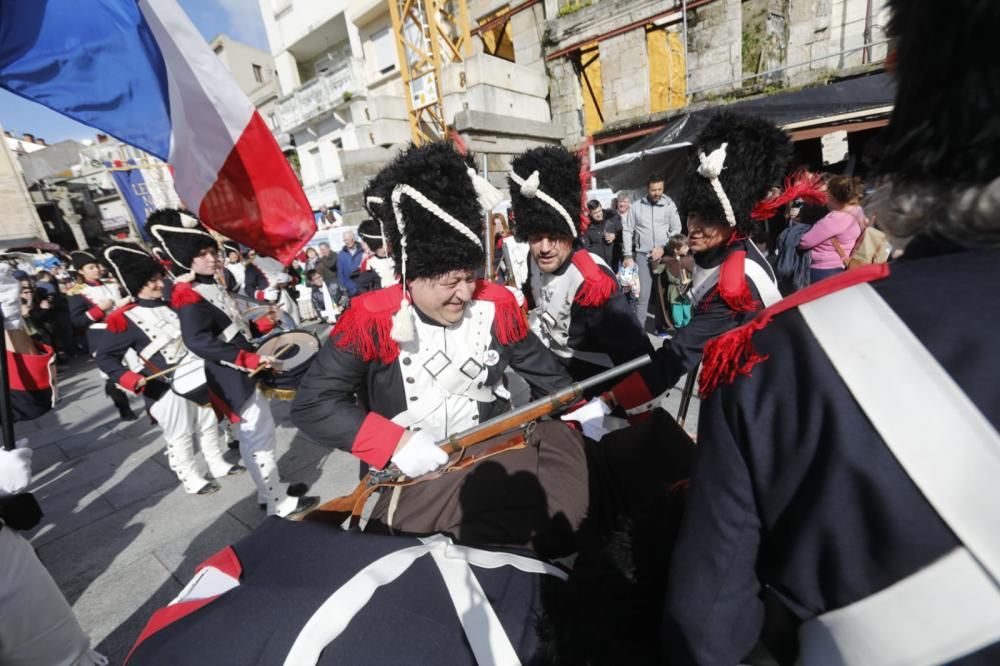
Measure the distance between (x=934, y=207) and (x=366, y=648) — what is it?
1393 millimetres

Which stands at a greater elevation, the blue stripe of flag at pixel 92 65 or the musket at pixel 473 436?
the blue stripe of flag at pixel 92 65

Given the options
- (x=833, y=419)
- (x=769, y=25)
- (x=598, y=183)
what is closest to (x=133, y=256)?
(x=833, y=419)

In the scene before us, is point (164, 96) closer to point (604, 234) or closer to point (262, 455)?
point (262, 455)

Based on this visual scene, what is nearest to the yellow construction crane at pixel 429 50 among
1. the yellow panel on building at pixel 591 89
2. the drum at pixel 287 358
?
the yellow panel on building at pixel 591 89

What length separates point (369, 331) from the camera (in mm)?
1940

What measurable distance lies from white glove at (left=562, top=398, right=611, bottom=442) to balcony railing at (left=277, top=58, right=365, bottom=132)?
21.5 meters

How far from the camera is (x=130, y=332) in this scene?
3.85 m

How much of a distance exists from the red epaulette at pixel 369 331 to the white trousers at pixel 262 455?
1.96 m

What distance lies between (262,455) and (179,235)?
2.01m

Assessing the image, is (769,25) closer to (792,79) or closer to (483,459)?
(792,79)

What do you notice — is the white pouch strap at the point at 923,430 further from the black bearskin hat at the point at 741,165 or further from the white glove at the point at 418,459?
the black bearskin hat at the point at 741,165

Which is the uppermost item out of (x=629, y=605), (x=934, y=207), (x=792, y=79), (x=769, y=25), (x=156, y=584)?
(x=769, y=25)

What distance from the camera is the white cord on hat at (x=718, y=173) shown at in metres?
2.41

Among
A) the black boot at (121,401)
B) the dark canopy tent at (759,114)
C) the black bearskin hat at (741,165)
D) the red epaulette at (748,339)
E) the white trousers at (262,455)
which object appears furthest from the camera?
the dark canopy tent at (759,114)
